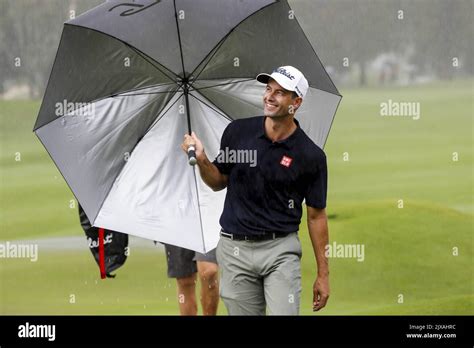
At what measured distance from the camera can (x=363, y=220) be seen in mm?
7242

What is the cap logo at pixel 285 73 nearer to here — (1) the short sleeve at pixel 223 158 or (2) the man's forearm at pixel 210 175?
(1) the short sleeve at pixel 223 158

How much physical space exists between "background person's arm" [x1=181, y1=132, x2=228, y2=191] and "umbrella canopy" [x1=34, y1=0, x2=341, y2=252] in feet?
1.46

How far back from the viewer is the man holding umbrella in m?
4.99

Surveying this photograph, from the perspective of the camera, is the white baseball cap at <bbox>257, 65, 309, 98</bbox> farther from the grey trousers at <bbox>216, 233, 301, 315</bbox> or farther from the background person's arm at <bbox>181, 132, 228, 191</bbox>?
the grey trousers at <bbox>216, 233, 301, 315</bbox>

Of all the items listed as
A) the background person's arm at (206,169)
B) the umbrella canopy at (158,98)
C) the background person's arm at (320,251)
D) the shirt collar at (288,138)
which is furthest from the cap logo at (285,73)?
the background person's arm at (320,251)

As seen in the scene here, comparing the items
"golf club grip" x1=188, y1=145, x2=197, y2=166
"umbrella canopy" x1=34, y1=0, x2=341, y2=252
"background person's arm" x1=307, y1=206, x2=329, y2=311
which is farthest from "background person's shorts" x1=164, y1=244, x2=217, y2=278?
"golf club grip" x1=188, y1=145, x2=197, y2=166

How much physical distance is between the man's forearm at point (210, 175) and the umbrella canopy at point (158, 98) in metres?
0.44

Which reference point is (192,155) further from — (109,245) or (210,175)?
(109,245)

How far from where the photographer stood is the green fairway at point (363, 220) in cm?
696

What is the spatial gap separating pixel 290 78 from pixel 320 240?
2.66 feet

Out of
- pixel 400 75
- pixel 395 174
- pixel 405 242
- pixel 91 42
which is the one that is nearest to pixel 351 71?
pixel 400 75

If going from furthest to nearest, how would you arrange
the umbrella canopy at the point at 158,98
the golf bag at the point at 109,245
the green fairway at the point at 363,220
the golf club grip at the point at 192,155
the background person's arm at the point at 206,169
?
the green fairway at the point at 363,220 → the golf bag at the point at 109,245 → the umbrella canopy at the point at 158,98 → the background person's arm at the point at 206,169 → the golf club grip at the point at 192,155
